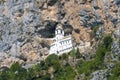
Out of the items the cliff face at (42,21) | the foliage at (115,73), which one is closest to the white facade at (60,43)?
the cliff face at (42,21)

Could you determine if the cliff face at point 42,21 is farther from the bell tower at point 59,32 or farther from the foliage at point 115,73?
the foliage at point 115,73

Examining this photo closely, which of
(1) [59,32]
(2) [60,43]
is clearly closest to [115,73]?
(2) [60,43]

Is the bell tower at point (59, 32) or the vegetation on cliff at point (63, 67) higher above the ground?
the bell tower at point (59, 32)

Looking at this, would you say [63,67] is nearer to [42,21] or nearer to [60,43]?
[60,43]

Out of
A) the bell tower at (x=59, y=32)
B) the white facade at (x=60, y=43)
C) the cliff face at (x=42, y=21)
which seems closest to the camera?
the cliff face at (x=42, y=21)

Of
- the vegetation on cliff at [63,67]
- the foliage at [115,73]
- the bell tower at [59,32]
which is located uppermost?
the bell tower at [59,32]

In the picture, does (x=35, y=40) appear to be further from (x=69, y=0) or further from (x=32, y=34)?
(x=69, y=0)
